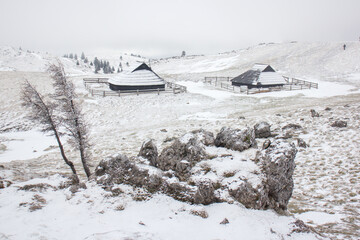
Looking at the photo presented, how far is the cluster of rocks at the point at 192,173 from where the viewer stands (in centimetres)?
654

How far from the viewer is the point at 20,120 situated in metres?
26.4

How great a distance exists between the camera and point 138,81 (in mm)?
36688

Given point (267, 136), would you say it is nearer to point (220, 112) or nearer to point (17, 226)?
point (220, 112)

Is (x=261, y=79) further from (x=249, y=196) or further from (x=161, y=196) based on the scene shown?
(x=161, y=196)

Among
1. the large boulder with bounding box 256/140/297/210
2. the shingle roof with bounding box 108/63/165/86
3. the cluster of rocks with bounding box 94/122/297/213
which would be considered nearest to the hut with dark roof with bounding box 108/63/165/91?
the shingle roof with bounding box 108/63/165/86

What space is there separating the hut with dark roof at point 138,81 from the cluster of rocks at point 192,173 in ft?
96.3

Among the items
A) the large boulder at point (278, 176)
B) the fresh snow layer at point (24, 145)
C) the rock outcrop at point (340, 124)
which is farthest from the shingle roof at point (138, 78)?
the large boulder at point (278, 176)

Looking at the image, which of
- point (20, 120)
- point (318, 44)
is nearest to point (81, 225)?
point (20, 120)

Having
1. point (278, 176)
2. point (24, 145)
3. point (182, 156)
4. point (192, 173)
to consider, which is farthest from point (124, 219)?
point (24, 145)

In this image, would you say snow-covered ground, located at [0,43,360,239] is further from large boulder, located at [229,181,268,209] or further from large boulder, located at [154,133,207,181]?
large boulder, located at [154,133,207,181]

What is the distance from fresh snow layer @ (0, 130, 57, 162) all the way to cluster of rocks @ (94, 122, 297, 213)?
42.3 feet

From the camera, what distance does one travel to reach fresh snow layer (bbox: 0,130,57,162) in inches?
698

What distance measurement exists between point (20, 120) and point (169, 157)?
86.6 ft

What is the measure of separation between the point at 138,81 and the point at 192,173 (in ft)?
103
